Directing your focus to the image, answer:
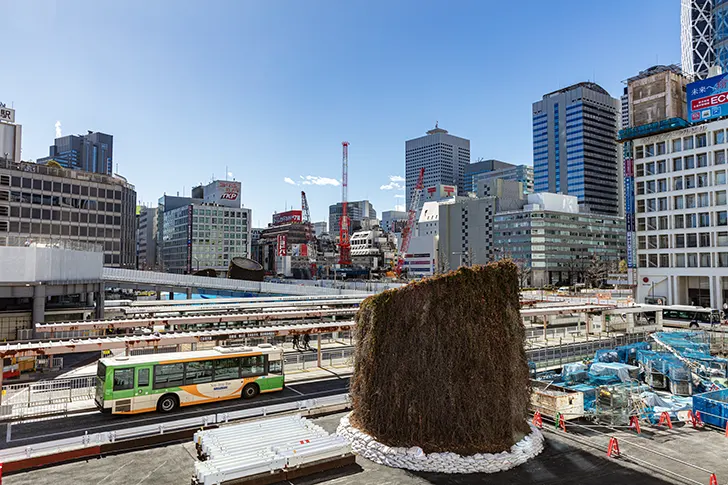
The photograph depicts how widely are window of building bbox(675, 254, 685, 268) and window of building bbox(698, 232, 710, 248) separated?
3339 millimetres

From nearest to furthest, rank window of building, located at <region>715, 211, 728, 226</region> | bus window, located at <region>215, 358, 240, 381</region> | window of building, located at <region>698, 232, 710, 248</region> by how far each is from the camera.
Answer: bus window, located at <region>215, 358, 240, 381</region>
window of building, located at <region>715, 211, 728, 226</region>
window of building, located at <region>698, 232, 710, 248</region>

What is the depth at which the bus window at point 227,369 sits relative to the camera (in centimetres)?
2467

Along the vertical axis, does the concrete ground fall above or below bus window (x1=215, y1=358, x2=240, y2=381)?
below

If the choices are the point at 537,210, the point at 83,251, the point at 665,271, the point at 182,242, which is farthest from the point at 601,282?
the point at 182,242

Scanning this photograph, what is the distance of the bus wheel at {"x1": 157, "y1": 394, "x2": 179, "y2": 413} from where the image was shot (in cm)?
2302

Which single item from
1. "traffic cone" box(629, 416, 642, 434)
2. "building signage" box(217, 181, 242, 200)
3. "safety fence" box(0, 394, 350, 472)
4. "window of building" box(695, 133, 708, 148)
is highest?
"building signage" box(217, 181, 242, 200)

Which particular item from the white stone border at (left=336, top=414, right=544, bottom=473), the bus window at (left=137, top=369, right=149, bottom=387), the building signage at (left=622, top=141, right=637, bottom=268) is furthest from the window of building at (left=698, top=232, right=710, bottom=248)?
the bus window at (left=137, top=369, right=149, bottom=387)

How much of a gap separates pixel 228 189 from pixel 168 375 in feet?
582

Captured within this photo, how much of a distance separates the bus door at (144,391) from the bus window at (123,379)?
222mm

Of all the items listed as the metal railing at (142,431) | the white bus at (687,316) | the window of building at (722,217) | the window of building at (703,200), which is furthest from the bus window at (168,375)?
the window of building at (703,200)

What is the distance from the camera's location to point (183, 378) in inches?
931

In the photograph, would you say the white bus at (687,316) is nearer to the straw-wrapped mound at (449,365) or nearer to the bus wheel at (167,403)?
the straw-wrapped mound at (449,365)

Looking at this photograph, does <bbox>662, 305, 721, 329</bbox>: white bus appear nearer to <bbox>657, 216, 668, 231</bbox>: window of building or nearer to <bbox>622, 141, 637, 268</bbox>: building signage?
<bbox>657, 216, 668, 231</bbox>: window of building

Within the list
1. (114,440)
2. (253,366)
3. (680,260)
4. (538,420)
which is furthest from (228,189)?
(538,420)
